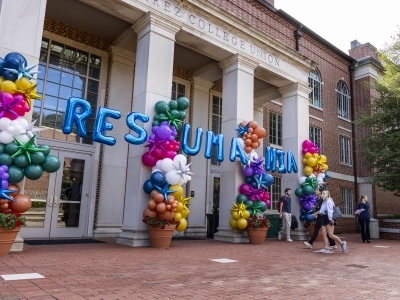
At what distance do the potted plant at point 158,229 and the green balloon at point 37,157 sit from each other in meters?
2.80

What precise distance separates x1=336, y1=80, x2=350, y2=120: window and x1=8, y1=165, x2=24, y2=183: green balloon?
19.3m

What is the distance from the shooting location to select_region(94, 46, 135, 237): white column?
10555mm

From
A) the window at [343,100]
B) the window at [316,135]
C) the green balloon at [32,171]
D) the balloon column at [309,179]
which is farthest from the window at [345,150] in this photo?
the green balloon at [32,171]

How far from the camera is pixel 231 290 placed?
4.37m

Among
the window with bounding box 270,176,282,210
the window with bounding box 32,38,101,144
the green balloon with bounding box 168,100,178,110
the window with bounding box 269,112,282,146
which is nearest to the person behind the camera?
the green balloon with bounding box 168,100,178,110

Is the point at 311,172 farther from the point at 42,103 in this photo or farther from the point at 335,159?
the point at 42,103

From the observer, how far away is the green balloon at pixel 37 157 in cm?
654

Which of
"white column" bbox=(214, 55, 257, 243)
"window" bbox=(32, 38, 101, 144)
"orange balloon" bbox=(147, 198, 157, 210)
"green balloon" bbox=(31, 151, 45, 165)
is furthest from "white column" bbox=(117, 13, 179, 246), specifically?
"white column" bbox=(214, 55, 257, 243)

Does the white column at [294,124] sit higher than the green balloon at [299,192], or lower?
higher

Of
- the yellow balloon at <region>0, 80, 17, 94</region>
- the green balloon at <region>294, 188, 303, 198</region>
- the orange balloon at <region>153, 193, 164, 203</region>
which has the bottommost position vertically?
the orange balloon at <region>153, 193, 164, 203</region>

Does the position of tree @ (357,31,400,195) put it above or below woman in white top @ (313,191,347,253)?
above

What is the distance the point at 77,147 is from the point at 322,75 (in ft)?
50.2

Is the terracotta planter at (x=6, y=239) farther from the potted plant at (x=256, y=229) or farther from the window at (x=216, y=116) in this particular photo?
the window at (x=216, y=116)

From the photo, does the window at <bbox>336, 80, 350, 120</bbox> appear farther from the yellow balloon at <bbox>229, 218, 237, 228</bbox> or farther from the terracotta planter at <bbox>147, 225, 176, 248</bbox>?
the terracotta planter at <bbox>147, 225, 176, 248</bbox>
